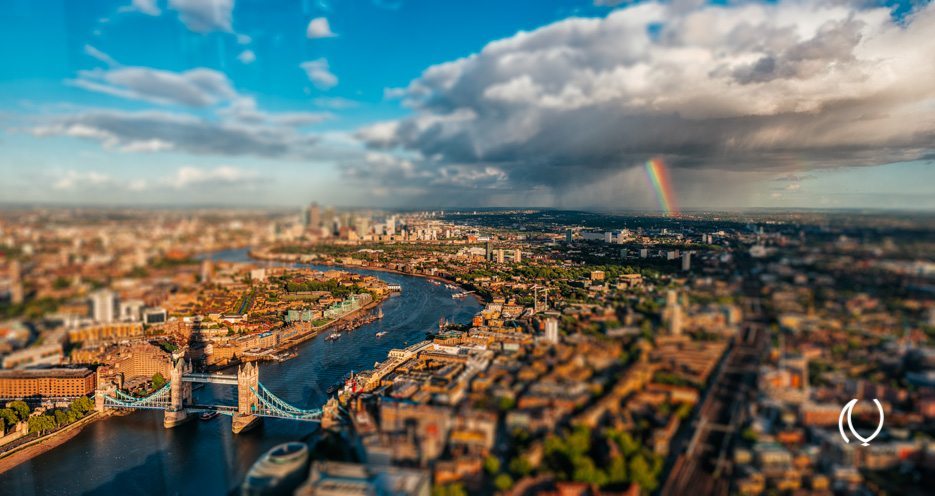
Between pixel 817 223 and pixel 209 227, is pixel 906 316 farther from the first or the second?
pixel 209 227

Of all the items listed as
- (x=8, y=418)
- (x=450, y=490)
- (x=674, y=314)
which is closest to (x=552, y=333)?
(x=674, y=314)

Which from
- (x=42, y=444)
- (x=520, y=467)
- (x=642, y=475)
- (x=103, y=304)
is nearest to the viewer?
(x=642, y=475)

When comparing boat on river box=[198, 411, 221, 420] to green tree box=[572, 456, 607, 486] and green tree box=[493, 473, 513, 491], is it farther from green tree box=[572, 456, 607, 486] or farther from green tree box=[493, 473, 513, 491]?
green tree box=[572, 456, 607, 486]

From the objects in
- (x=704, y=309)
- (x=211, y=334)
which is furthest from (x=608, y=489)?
(x=211, y=334)

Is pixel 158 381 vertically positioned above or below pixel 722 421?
below

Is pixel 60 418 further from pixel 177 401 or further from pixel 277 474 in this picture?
pixel 277 474

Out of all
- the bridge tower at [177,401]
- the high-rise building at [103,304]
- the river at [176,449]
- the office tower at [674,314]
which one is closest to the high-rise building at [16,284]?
the high-rise building at [103,304]

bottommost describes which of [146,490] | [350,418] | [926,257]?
[146,490]

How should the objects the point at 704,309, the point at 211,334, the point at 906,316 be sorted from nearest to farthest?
the point at 906,316
the point at 704,309
the point at 211,334
